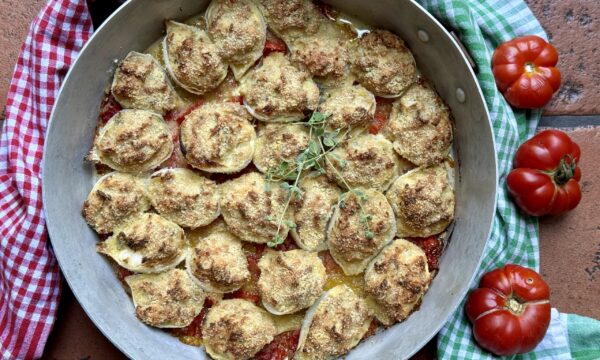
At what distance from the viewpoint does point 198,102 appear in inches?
169

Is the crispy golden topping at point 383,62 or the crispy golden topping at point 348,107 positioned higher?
the crispy golden topping at point 383,62

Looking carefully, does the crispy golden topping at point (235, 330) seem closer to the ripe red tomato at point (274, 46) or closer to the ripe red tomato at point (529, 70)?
the ripe red tomato at point (274, 46)

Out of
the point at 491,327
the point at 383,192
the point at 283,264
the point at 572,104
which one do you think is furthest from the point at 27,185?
the point at 572,104

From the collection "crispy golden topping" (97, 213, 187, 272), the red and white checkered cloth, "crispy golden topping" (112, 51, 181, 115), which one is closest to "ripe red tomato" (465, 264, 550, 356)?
"crispy golden topping" (97, 213, 187, 272)

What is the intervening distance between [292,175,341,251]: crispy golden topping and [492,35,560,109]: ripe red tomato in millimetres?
1413

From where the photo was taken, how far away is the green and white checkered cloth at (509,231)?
4.39m

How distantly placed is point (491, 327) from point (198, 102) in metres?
2.46

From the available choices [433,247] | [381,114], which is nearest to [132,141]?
[381,114]

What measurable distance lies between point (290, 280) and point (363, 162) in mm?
887

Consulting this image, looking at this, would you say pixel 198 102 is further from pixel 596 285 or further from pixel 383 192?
pixel 596 285

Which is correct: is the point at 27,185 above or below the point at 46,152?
below

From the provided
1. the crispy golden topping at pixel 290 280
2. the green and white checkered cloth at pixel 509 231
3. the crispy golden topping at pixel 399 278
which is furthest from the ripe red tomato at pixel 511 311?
the crispy golden topping at pixel 290 280

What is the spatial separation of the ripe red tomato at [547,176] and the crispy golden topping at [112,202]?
2.52m

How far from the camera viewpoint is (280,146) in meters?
4.11
